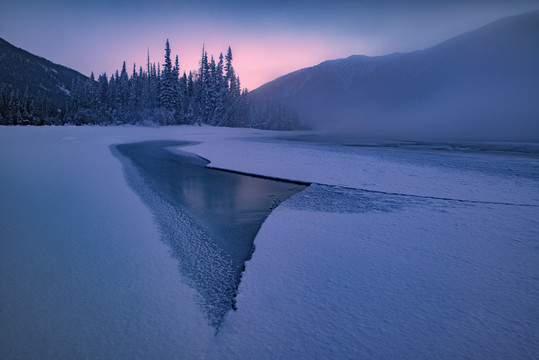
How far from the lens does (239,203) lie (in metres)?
6.46

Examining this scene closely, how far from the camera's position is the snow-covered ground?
209cm

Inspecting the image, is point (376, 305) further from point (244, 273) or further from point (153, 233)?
point (153, 233)

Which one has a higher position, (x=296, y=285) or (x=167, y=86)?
(x=167, y=86)

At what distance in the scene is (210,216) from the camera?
5480 millimetres

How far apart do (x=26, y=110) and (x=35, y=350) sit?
67.1 meters

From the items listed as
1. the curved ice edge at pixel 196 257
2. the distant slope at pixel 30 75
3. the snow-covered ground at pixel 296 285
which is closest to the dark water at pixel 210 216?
the curved ice edge at pixel 196 257

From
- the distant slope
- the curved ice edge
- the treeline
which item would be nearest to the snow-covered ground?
the curved ice edge

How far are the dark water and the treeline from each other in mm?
42121

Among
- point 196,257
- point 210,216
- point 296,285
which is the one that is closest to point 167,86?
point 210,216

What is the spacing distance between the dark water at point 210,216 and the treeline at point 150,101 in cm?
4212

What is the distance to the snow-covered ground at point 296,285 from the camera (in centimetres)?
209

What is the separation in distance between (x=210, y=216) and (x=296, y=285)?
118 inches

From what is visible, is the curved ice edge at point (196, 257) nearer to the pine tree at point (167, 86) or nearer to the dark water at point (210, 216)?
the dark water at point (210, 216)

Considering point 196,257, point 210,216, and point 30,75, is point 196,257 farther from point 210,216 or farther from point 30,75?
point 30,75
